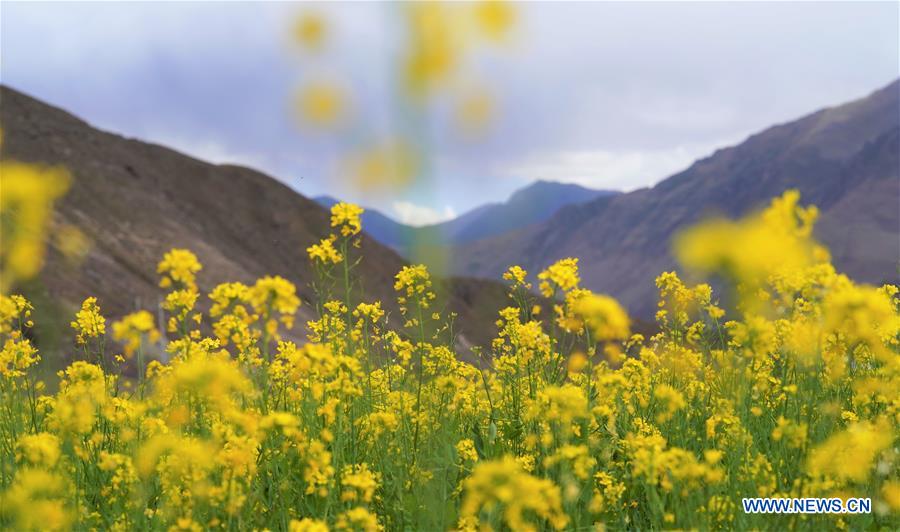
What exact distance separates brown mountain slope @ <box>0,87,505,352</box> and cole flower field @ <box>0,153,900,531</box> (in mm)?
29487

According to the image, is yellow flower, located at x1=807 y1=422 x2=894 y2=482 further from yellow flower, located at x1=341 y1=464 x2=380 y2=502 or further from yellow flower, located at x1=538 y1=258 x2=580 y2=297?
yellow flower, located at x1=341 y1=464 x2=380 y2=502

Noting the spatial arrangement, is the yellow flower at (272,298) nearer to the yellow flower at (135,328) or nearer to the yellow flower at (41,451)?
the yellow flower at (135,328)

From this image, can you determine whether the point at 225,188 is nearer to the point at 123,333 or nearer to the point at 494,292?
the point at 494,292

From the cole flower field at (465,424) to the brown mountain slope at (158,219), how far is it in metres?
29.5

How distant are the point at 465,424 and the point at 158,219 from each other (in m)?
51.7

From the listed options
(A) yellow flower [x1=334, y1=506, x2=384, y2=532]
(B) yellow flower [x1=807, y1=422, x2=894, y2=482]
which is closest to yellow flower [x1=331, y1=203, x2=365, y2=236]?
(A) yellow flower [x1=334, y1=506, x2=384, y2=532]

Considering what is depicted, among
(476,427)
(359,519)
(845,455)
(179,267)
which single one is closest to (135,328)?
(179,267)

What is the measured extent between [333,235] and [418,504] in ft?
5.27

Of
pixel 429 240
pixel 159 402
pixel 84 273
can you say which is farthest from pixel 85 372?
pixel 84 273

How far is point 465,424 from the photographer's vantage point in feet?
Answer: 15.7

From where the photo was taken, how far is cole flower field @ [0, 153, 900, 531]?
2.76 meters

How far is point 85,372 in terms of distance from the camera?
3.99m

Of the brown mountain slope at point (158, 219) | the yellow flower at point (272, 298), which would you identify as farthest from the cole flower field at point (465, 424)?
the brown mountain slope at point (158, 219)

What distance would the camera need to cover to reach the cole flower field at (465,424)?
2764 millimetres
